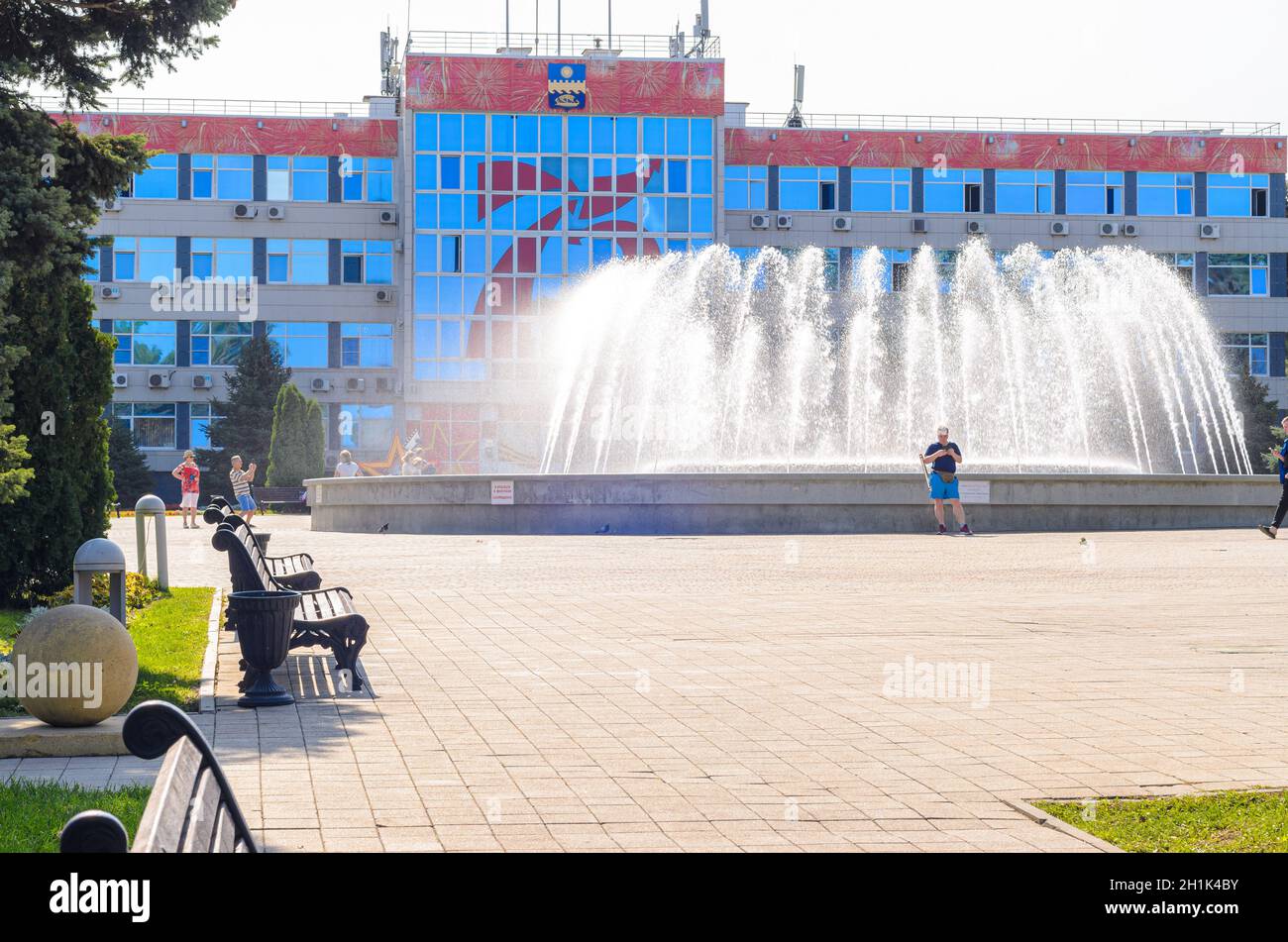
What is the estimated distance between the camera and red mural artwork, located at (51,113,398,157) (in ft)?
190

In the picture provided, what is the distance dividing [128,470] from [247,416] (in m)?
4.35

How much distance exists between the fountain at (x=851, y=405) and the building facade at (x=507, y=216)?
174 centimetres

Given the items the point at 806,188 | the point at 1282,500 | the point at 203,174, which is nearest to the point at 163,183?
the point at 203,174

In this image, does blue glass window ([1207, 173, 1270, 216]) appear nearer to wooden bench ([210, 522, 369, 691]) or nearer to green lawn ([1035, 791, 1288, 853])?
wooden bench ([210, 522, 369, 691])

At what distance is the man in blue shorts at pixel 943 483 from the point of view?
23500 millimetres

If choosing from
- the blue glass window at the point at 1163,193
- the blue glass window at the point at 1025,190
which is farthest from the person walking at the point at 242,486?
the blue glass window at the point at 1163,193

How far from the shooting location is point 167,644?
11.2 meters

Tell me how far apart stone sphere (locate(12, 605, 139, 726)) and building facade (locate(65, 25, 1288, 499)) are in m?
47.5

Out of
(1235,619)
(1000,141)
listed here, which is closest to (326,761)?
(1235,619)

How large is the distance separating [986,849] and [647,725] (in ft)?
8.95

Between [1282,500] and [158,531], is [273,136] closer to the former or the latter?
[1282,500]

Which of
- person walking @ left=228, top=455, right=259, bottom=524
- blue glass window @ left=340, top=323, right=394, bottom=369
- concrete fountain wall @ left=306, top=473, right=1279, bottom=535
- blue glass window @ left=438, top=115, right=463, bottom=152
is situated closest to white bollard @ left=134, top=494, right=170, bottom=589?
concrete fountain wall @ left=306, top=473, right=1279, bottom=535
